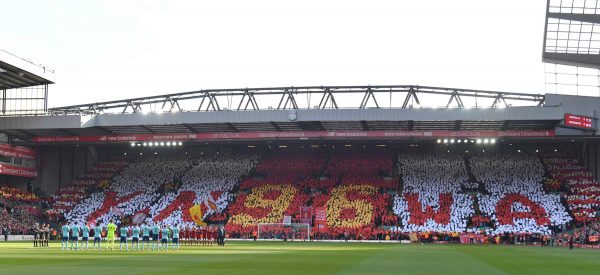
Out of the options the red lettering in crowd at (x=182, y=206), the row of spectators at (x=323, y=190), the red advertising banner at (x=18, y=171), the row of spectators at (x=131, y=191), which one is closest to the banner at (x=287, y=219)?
the row of spectators at (x=323, y=190)

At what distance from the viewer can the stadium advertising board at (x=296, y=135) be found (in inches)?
3164

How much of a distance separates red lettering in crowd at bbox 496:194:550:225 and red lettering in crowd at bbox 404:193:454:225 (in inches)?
194

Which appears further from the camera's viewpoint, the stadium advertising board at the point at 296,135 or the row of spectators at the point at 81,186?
the row of spectators at the point at 81,186

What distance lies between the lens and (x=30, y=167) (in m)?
90.5

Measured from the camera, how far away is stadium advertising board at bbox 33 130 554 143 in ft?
264

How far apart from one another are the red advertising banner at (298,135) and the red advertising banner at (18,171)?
3628 mm

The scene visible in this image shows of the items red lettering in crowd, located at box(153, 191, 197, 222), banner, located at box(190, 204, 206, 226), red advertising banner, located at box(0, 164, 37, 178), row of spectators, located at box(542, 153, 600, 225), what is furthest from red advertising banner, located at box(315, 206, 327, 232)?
red advertising banner, located at box(0, 164, 37, 178)

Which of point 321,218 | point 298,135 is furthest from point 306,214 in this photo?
point 298,135

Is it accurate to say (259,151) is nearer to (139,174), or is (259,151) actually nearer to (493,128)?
(139,174)

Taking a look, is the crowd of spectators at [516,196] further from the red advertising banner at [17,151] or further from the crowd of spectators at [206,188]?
the red advertising banner at [17,151]

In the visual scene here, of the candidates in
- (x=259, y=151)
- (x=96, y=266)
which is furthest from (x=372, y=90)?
(x=96, y=266)

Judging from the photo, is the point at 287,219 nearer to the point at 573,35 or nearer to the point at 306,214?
the point at 306,214

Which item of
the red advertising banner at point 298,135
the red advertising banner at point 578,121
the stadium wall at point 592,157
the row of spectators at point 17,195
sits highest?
the red advertising banner at point 578,121

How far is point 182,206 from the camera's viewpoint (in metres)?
84.4
